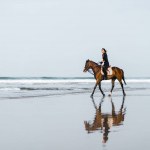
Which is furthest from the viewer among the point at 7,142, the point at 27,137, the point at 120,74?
the point at 120,74

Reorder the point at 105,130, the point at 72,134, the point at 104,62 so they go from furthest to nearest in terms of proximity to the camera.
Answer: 1. the point at 104,62
2. the point at 105,130
3. the point at 72,134

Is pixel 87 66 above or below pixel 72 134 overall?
above

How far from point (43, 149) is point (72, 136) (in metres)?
1.27

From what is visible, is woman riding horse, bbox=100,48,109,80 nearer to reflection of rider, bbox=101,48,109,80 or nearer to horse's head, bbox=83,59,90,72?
reflection of rider, bbox=101,48,109,80

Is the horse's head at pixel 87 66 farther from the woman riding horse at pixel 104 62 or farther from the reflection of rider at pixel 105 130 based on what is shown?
the reflection of rider at pixel 105 130

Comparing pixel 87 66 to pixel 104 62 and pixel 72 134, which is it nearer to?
pixel 104 62

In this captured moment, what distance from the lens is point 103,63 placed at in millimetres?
20812

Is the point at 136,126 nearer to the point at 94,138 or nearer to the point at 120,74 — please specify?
the point at 94,138

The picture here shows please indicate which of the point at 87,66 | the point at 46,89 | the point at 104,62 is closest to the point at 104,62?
the point at 104,62

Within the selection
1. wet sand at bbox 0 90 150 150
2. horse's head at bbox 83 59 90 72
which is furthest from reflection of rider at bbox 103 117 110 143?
horse's head at bbox 83 59 90 72

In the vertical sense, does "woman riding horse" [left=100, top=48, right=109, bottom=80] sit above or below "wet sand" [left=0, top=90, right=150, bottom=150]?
above

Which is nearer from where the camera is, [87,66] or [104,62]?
[104,62]

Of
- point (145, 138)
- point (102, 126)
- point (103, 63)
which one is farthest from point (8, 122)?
point (103, 63)

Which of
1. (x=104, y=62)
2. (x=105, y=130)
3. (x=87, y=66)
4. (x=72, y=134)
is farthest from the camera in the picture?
(x=87, y=66)
